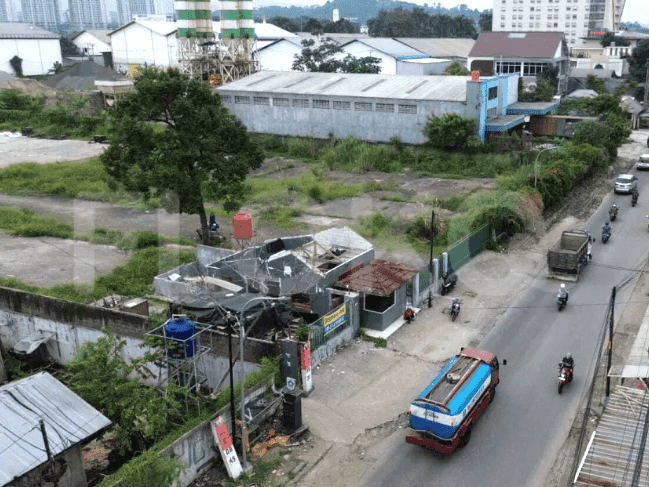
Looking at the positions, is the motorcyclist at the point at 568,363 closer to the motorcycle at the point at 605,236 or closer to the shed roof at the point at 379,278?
the shed roof at the point at 379,278

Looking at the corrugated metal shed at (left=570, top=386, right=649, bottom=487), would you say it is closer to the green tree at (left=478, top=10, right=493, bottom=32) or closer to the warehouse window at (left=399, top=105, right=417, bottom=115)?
the warehouse window at (left=399, top=105, right=417, bottom=115)

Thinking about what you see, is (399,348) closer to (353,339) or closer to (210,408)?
(353,339)

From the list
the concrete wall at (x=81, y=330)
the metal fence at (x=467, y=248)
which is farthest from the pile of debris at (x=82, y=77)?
the concrete wall at (x=81, y=330)

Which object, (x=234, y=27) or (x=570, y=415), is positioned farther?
(x=234, y=27)

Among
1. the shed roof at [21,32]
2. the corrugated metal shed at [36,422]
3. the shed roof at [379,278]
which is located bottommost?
the shed roof at [379,278]

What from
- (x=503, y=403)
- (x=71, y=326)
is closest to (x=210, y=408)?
(x=71, y=326)

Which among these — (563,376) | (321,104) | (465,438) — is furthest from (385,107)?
(465,438)

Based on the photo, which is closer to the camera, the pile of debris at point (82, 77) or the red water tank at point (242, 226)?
the red water tank at point (242, 226)
